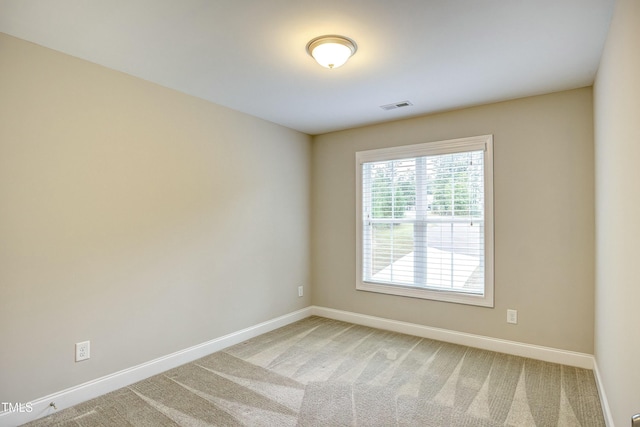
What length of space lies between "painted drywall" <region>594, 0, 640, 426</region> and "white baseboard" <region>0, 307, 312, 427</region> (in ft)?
9.91

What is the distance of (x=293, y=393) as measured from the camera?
254 centimetres

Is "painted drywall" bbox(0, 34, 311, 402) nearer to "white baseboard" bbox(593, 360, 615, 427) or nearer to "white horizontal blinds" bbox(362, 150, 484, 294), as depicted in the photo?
"white horizontal blinds" bbox(362, 150, 484, 294)

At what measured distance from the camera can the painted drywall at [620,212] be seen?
1488 millimetres

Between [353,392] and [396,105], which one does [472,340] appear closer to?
[353,392]

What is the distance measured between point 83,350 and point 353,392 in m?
1.99

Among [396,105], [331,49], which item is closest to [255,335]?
[396,105]

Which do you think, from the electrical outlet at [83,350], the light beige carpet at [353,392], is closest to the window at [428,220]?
the light beige carpet at [353,392]

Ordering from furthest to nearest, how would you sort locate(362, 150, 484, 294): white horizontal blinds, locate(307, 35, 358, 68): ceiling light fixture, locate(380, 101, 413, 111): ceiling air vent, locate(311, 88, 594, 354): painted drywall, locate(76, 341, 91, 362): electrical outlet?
locate(362, 150, 484, 294): white horizontal blinds
locate(380, 101, 413, 111): ceiling air vent
locate(311, 88, 594, 354): painted drywall
locate(76, 341, 91, 362): electrical outlet
locate(307, 35, 358, 68): ceiling light fixture

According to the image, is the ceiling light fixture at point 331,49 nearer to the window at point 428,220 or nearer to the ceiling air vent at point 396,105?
→ the ceiling air vent at point 396,105

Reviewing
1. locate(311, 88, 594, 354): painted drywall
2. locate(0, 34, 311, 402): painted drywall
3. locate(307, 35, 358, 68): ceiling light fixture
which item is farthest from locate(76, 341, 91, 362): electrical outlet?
locate(311, 88, 594, 354): painted drywall

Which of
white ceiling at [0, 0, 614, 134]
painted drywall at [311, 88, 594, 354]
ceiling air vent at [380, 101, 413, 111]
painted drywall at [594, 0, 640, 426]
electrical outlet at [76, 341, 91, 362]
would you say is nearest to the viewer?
painted drywall at [594, 0, 640, 426]

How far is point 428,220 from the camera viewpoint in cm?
375

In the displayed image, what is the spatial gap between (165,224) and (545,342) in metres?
3.58

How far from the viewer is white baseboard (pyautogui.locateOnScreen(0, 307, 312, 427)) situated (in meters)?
2.17
